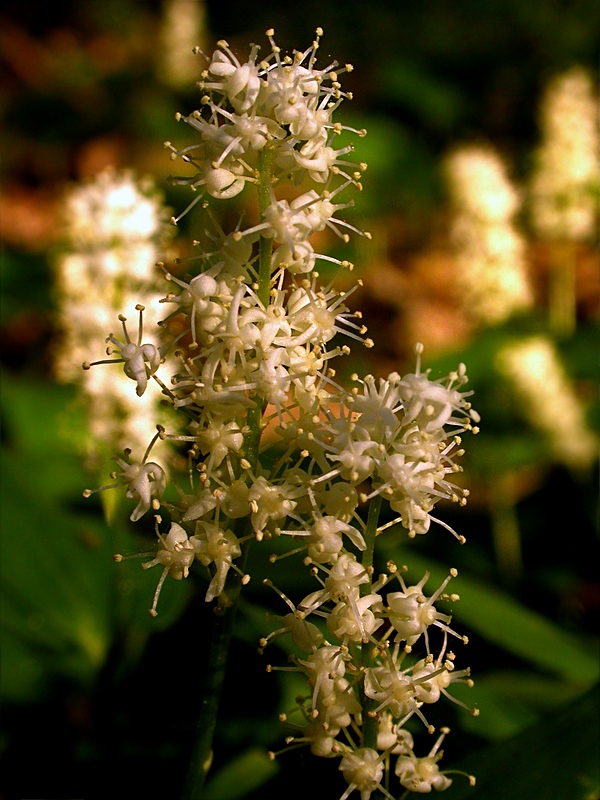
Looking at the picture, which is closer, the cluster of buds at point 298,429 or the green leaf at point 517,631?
the cluster of buds at point 298,429

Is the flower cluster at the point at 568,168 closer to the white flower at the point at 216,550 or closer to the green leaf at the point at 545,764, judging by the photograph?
the green leaf at the point at 545,764

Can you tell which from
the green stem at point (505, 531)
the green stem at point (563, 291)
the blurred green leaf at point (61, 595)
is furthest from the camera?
the green stem at point (563, 291)

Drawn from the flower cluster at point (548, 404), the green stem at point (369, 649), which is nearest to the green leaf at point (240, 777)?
the green stem at point (369, 649)

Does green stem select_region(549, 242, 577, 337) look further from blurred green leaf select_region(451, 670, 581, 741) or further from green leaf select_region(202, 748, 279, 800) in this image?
green leaf select_region(202, 748, 279, 800)

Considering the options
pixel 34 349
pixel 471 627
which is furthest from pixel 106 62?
pixel 471 627

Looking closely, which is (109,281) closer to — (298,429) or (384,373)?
(298,429)

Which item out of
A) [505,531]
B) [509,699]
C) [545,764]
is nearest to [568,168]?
[505,531]
